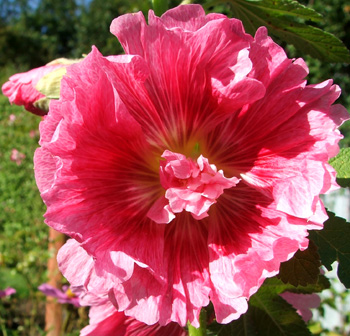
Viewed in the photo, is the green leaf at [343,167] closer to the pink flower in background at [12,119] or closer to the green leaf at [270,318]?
the green leaf at [270,318]

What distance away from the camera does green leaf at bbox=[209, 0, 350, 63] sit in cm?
82

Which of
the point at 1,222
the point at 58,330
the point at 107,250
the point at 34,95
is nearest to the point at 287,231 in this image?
the point at 107,250

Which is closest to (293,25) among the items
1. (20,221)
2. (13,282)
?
(13,282)

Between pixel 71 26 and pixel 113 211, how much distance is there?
80.8 feet

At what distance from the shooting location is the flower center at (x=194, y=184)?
0.60 meters

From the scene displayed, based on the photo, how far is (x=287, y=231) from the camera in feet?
1.86

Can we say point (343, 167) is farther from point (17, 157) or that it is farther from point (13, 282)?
point (17, 157)

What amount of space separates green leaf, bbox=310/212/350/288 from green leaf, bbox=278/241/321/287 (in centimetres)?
5

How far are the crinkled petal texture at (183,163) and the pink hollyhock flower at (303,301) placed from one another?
44cm

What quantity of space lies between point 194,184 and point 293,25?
1.38 ft

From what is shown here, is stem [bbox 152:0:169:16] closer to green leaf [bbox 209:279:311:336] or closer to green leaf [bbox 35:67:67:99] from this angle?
green leaf [bbox 35:67:67:99]

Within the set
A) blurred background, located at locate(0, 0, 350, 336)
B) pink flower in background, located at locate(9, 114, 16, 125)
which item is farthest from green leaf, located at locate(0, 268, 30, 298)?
pink flower in background, located at locate(9, 114, 16, 125)

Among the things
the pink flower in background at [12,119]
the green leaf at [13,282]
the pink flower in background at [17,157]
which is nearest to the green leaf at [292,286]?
the green leaf at [13,282]

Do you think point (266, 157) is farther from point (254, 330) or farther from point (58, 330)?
point (58, 330)
